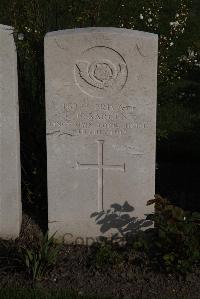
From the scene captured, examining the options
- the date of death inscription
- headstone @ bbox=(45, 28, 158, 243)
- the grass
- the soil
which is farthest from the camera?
the date of death inscription

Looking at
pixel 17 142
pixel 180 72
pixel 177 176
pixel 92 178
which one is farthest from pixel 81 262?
pixel 180 72

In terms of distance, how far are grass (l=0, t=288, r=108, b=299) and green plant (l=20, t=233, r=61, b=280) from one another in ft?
0.51

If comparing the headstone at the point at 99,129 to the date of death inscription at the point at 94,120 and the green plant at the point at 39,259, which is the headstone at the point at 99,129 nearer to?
A: the date of death inscription at the point at 94,120

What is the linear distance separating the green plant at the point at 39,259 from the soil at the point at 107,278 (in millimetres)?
52

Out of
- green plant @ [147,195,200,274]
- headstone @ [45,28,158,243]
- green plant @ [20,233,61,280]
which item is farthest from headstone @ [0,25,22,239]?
green plant @ [147,195,200,274]

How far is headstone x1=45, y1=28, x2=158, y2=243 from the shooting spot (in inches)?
188

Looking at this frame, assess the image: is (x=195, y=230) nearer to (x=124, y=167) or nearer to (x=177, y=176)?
(x=124, y=167)

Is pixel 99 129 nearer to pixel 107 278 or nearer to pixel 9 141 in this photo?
pixel 9 141

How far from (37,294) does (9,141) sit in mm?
1260

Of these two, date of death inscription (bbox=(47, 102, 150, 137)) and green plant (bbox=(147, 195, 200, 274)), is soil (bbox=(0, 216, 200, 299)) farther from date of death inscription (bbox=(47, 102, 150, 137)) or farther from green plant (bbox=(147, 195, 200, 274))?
date of death inscription (bbox=(47, 102, 150, 137))

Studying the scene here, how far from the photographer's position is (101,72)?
15.9 feet

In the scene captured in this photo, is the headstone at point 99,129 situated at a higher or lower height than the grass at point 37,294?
higher

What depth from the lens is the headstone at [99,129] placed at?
188 inches

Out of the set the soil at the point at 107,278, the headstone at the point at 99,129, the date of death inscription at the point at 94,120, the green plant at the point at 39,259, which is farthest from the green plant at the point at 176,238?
the green plant at the point at 39,259
